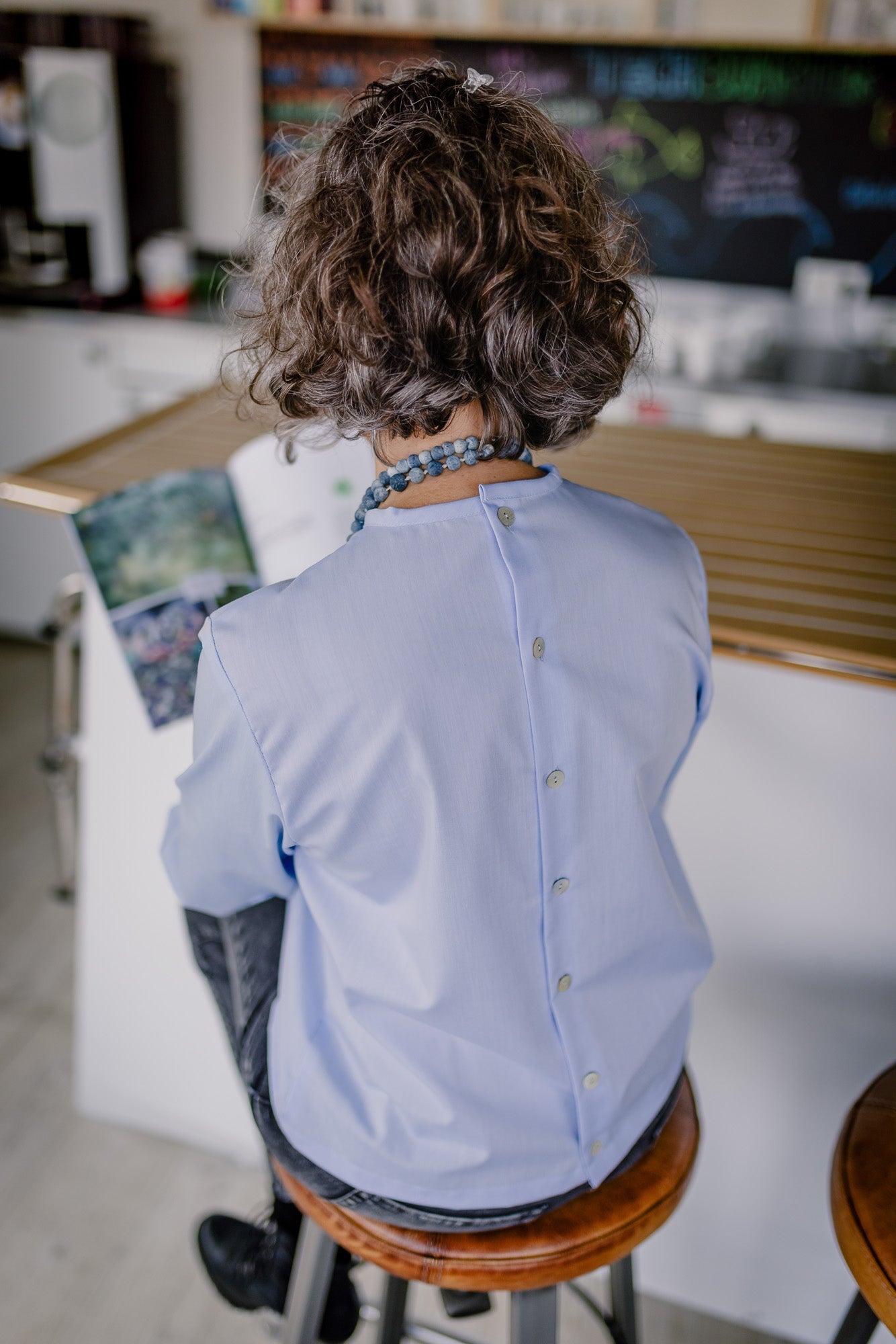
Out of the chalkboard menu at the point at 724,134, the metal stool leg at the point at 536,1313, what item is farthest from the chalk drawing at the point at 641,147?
the metal stool leg at the point at 536,1313

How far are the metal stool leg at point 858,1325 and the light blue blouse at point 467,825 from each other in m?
0.30

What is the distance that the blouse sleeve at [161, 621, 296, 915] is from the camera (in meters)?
0.73

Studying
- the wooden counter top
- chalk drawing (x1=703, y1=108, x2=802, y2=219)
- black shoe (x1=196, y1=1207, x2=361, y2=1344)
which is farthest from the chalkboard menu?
black shoe (x1=196, y1=1207, x2=361, y2=1344)

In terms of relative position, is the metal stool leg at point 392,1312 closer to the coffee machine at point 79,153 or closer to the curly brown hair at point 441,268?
the curly brown hair at point 441,268

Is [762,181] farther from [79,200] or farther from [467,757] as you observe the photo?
[467,757]

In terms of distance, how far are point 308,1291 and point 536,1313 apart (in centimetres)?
25

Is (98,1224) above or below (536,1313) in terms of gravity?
below

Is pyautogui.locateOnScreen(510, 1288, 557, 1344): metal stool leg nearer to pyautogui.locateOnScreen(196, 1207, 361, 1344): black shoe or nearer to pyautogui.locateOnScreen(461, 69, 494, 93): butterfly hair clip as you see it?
pyautogui.locateOnScreen(196, 1207, 361, 1344): black shoe

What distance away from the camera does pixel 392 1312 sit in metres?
1.20

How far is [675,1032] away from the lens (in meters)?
0.96

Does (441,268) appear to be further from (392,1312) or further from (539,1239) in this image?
(392,1312)

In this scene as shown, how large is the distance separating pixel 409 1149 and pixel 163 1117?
1.05 metres

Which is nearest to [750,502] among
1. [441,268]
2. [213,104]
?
[441,268]

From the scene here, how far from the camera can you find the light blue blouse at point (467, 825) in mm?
703
